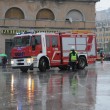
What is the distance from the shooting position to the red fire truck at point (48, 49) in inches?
1182

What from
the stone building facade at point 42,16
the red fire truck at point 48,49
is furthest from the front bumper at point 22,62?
the stone building facade at point 42,16

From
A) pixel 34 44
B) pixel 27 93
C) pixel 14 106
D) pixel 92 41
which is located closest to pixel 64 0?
pixel 92 41

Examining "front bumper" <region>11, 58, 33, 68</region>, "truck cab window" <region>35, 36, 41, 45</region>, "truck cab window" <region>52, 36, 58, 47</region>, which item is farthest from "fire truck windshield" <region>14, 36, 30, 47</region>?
"truck cab window" <region>52, 36, 58, 47</region>

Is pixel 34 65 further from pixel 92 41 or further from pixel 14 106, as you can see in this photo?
pixel 14 106

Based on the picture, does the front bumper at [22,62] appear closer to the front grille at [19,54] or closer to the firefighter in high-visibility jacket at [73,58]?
the front grille at [19,54]

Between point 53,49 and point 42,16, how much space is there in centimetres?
2160

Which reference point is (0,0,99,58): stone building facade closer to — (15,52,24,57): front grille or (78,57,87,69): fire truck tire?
(78,57,87,69): fire truck tire

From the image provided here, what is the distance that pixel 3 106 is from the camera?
12.1m

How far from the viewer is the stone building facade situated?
50375 millimetres

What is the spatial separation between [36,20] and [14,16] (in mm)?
2681

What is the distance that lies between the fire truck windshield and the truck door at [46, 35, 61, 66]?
157 cm

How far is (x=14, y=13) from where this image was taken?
2009 inches

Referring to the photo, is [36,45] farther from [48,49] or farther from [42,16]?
[42,16]

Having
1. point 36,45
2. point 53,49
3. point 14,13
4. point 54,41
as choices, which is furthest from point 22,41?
point 14,13
